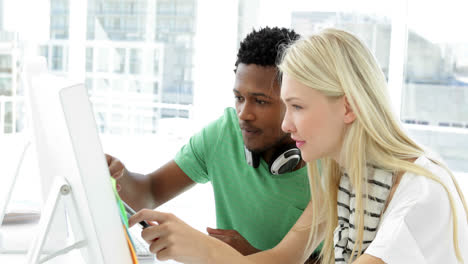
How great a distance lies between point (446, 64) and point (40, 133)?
16.0 ft

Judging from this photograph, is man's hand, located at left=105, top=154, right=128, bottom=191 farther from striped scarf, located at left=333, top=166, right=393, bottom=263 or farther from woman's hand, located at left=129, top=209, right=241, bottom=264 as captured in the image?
striped scarf, located at left=333, top=166, right=393, bottom=263

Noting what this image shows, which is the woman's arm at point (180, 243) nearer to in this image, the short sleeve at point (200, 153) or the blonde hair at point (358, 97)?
the blonde hair at point (358, 97)

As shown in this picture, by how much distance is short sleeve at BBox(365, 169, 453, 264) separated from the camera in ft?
2.94

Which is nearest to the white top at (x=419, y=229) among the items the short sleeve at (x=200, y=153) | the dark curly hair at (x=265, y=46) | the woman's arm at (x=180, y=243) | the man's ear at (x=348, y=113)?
the man's ear at (x=348, y=113)

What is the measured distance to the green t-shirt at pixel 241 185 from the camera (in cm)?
134

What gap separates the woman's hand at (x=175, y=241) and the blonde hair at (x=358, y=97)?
27 cm

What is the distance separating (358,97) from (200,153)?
0.62 metres

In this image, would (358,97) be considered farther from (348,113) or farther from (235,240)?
(235,240)

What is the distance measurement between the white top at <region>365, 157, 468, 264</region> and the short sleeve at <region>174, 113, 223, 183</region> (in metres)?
0.64

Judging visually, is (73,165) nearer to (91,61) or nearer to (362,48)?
(362,48)

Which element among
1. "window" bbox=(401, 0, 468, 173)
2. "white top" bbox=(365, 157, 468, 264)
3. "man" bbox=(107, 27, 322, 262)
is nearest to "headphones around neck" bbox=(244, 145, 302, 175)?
"man" bbox=(107, 27, 322, 262)

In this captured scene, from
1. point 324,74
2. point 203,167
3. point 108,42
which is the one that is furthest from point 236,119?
point 108,42

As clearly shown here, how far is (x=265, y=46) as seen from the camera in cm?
137

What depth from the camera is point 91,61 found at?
19.5 feet
